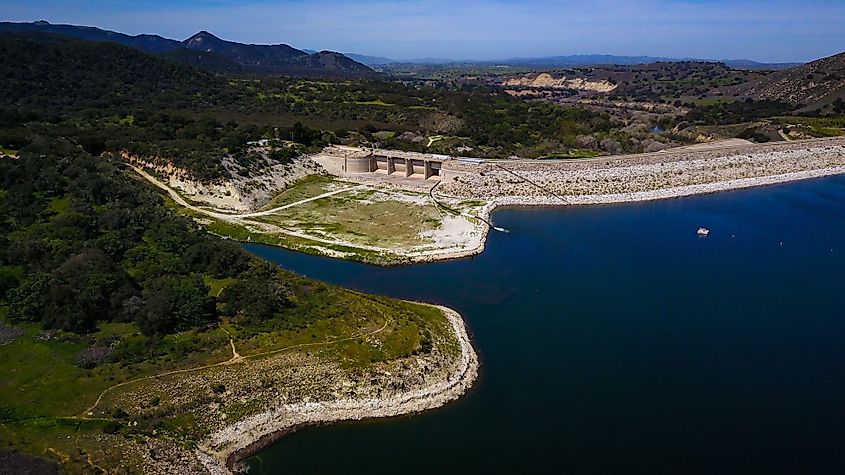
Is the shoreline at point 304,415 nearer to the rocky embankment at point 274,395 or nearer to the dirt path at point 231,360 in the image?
the rocky embankment at point 274,395

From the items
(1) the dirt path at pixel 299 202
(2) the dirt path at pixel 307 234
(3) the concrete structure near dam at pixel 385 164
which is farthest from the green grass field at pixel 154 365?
(3) the concrete structure near dam at pixel 385 164

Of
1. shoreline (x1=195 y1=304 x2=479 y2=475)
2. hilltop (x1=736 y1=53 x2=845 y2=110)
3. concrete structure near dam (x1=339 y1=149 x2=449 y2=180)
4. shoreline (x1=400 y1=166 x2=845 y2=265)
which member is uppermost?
hilltop (x1=736 y1=53 x2=845 y2=110)

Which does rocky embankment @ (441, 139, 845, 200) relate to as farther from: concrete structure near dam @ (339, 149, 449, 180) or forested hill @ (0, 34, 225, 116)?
forested hill @ (0, 34, 225, 116)

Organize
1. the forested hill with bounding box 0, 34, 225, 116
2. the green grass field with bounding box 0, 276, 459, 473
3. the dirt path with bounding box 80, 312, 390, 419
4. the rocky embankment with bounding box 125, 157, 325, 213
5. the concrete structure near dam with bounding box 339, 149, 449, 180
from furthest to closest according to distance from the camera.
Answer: the forested hill with bounding box 0, 34, 225, 116, the concrete structure near dam with bounding box 339, 149, 449, 180, the rocky embankment with bounding box 125, 157, 325, 213, the dirt path with bounding box 80, 312, 390, 419, the green grass field with bounding box 0, 276, 459, 473

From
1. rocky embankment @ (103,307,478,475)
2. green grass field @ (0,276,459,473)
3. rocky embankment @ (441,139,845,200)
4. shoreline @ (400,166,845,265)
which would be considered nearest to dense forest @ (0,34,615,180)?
rocky embankment @ (441,139,845,200)

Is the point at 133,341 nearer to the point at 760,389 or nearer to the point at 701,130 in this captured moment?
the point at 760,389

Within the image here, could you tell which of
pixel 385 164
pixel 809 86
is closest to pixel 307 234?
pixel 385 164
